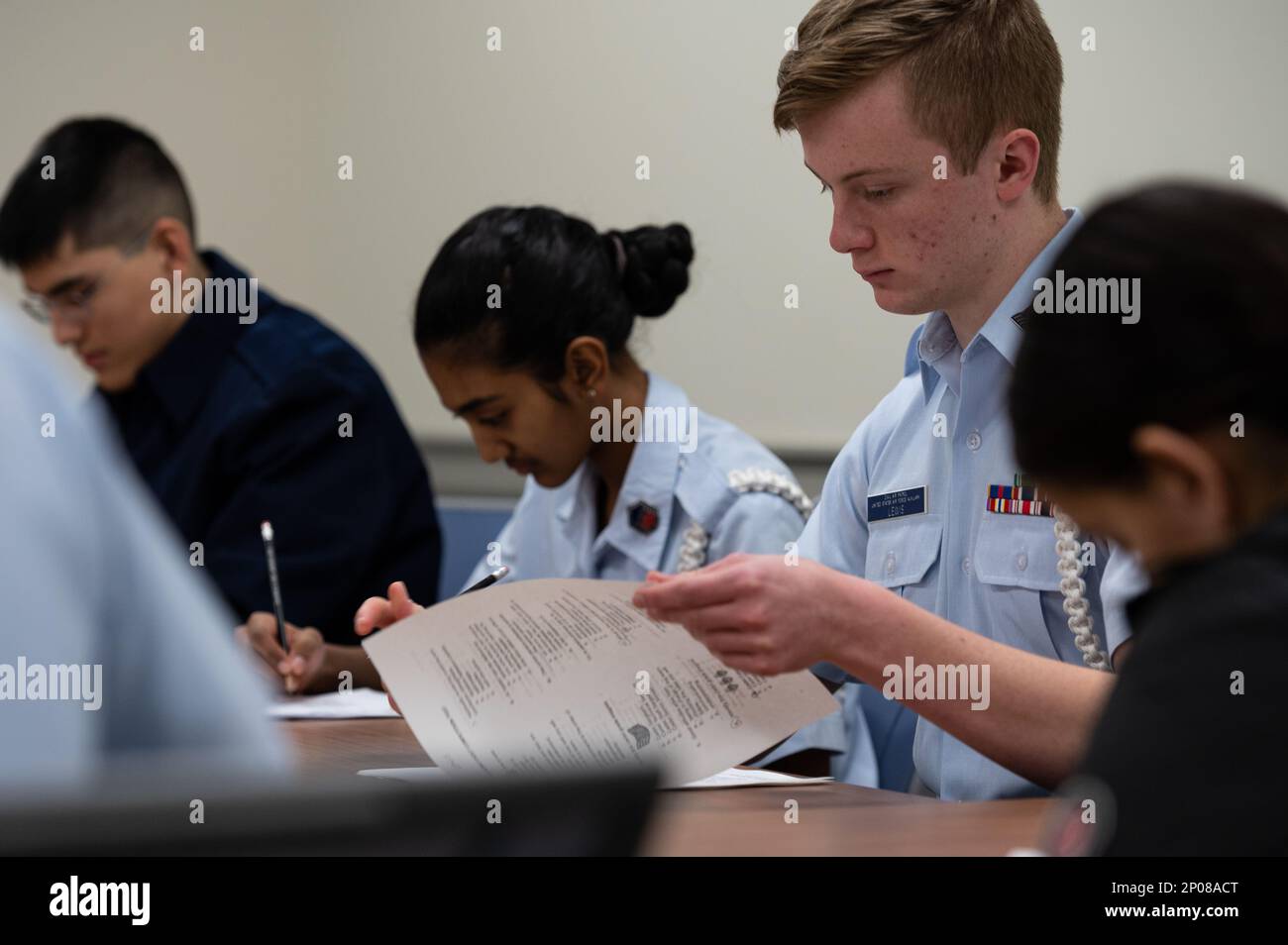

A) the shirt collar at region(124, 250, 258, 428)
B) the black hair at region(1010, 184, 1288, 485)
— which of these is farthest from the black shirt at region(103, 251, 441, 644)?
the black hair at region(1010, 184, 1288, 485)

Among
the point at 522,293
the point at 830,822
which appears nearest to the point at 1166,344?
the point at 830,822

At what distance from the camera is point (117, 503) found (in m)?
0.41

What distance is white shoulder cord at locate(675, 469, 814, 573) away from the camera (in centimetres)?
187

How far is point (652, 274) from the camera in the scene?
6.84 ft

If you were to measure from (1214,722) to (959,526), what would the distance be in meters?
0.86

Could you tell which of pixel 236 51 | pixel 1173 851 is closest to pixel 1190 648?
pixel 1173 851

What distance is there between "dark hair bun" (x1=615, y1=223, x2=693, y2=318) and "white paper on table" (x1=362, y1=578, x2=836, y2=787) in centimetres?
98

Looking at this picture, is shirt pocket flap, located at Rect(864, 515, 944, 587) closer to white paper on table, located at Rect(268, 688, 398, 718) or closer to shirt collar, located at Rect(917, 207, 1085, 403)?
shirt collar, located at Rect(917, 207, 1085, 403)

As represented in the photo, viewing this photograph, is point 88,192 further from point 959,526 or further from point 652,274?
point 959,526

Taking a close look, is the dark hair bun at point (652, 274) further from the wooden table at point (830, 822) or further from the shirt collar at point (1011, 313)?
the wooden table at point (830, 822)

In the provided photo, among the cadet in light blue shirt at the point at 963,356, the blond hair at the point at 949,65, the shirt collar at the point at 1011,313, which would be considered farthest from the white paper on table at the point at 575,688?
the blond hair at the point at 949,65

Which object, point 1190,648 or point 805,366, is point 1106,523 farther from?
point 805,366
